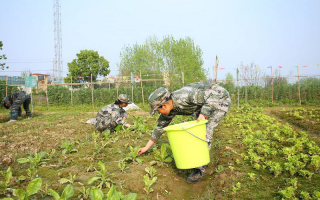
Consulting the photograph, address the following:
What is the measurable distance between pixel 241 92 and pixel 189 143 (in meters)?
15.7

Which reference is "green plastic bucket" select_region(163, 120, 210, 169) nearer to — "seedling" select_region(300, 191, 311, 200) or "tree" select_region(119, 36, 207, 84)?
"seedling" select_region(300, 191, 311, 200)

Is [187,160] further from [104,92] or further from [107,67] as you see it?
[107,67]

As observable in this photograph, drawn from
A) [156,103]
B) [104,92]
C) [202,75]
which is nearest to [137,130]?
[156,103]

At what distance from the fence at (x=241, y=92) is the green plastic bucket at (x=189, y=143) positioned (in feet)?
36.9

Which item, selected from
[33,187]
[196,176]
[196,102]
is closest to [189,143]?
[196,102]

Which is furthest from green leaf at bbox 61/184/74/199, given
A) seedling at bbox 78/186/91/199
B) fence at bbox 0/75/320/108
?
fence at bbox 0/75/320/108

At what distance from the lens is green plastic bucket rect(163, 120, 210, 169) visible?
2.83 m

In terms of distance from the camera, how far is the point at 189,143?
2881 millimetres

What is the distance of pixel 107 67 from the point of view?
3300cm

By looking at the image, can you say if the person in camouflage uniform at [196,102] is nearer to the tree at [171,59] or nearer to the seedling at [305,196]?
the seedling at [305,196]

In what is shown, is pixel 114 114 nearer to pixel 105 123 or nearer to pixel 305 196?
Answer: pixel 105 123

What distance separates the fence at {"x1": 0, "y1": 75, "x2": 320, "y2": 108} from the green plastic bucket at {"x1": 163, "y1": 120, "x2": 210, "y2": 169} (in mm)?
11239

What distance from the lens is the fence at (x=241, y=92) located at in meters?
15.2

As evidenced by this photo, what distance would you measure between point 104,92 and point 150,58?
1231 centimetres
